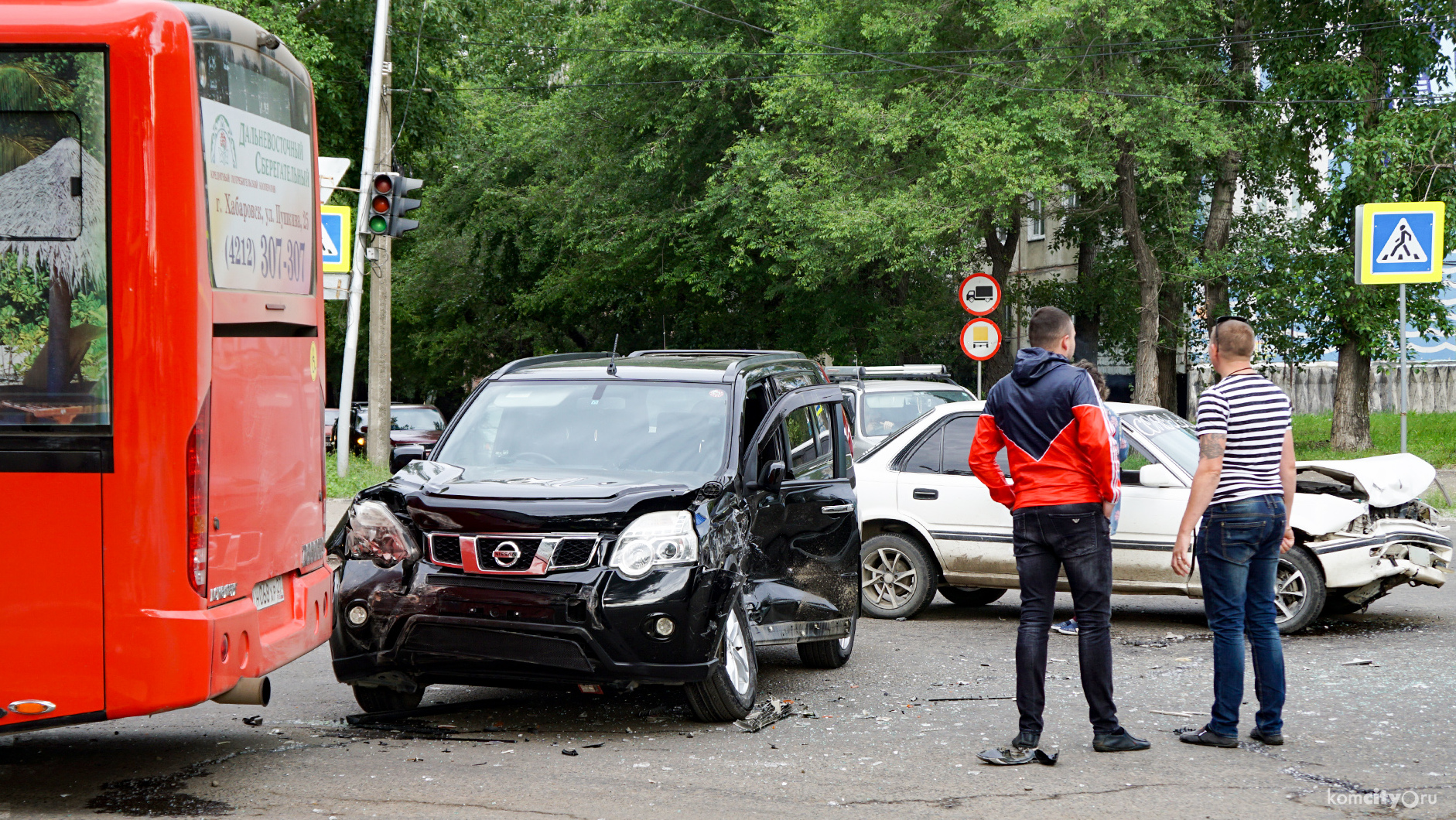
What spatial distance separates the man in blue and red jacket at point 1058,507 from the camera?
5.93 m

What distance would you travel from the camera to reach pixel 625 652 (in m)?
6.16

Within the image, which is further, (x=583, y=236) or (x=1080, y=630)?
(x=583, y=236)

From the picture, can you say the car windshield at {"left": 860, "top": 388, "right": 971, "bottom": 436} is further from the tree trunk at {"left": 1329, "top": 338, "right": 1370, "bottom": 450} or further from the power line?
the tree trunk at {"left": 1329, "top": 338, "right": 1370, "bottom": 450}

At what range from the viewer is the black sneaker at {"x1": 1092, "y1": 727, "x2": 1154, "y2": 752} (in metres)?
6.10

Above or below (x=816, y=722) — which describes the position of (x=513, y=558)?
above

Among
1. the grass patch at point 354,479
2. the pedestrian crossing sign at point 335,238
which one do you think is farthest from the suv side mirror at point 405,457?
the grass patch at point 354,479

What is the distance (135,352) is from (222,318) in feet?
1.36

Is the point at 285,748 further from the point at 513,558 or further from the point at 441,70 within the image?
the point at 441,70

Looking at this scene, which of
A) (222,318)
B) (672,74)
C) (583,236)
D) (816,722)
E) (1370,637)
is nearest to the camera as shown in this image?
(222,318)

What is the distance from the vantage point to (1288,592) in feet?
29.9

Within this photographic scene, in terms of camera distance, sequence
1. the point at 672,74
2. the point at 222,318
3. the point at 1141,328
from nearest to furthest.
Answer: the point at 222,318 < the point at 1141,328 < the point at 672,74

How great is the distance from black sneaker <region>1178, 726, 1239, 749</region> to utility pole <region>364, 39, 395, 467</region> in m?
15.2

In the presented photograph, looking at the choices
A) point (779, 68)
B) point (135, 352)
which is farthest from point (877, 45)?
point (135, 352)

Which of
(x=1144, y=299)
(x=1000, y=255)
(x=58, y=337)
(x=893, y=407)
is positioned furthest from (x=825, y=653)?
(x=1000, y=255)
